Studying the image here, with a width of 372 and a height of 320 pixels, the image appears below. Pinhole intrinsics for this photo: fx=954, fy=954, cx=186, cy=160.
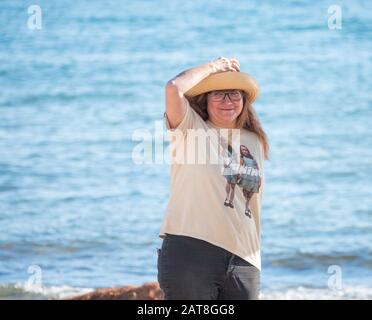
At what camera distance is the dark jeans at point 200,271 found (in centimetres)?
341

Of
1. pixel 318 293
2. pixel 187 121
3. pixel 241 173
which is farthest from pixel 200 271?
pixel 318 293

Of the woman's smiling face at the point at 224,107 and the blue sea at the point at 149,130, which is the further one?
the blue sea at the point at 149,130

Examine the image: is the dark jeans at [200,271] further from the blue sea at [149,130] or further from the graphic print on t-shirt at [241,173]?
the blue sea at [149,130]

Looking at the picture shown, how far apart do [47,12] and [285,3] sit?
505cm

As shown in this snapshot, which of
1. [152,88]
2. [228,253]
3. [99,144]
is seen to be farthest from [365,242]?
[152,88]

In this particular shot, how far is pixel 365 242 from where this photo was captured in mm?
9641

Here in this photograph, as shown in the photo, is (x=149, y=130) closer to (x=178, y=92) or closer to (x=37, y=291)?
(x=37, y=291)

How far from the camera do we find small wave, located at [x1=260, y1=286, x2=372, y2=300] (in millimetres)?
7004

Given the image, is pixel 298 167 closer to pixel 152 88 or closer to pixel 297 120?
pixel 297 120

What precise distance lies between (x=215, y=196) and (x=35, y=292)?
3.83 meters

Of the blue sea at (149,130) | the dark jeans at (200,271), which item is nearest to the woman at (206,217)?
the dark jeans at (200,271)

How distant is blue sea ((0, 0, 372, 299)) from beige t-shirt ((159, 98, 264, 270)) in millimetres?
3509

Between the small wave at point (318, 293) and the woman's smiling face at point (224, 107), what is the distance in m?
3.48

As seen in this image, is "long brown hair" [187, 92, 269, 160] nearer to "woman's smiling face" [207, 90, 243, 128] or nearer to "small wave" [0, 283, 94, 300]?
"woman's smiling face" [207, 90, 243, 128]
